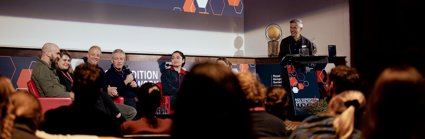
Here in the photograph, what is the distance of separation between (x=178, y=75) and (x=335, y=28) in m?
2.66

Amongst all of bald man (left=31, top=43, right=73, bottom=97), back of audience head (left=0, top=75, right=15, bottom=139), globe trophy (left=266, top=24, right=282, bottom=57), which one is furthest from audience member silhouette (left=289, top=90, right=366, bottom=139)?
globe trophy (left=266, top=24, right=282, bottom=57)

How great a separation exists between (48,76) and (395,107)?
4112 millimetres

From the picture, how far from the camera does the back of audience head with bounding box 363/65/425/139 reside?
1651 millimetres

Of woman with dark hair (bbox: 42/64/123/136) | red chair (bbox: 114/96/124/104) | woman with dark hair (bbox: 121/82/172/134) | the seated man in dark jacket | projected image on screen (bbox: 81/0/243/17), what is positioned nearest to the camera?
woman with dark hair (bbox: 42/64/123/136)

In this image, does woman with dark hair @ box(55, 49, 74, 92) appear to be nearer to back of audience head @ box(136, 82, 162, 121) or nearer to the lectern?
back of audience head @ box(136, 82, 162, 121)

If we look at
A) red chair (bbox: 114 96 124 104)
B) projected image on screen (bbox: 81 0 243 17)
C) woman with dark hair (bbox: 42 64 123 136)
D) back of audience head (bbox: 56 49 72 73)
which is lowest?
red chair (bbox: 114 96 124 104)

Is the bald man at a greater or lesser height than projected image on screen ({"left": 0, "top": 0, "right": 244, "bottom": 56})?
lesser

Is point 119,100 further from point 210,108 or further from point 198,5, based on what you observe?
point 210,108

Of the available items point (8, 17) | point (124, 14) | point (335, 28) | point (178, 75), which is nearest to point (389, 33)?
point (335, 28)

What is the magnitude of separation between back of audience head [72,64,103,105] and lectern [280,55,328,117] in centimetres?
393

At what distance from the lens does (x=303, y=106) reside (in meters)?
6.04

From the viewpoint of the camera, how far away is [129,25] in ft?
23.6

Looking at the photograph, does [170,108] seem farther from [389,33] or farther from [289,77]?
[389,33]

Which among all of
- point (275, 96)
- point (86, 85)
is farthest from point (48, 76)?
point (275, 96)
